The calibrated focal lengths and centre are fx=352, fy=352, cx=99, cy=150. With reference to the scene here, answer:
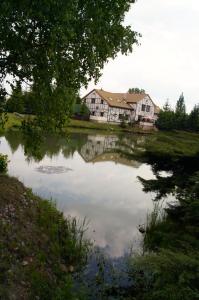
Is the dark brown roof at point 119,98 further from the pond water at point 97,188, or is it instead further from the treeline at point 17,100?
the treeline at point 17,100

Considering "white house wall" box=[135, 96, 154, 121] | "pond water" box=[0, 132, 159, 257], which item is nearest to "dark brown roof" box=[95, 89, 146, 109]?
"white house wall" box=[135, 96, 154, 121]

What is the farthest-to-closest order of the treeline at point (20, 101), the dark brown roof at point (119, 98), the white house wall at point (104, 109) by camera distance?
the dark brown roof at point (119, 98) → the white house wall at point (104, 109) → the treeline at point (20, 101)

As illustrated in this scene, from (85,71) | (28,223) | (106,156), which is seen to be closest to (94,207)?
(28,223)

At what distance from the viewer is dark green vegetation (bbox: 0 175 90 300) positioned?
300 inches

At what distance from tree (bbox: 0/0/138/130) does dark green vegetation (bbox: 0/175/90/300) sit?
110 inches

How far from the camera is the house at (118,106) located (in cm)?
8912

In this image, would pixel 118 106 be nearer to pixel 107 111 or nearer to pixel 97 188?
pixel 107 111

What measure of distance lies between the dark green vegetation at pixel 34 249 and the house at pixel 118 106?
73228 millimetres

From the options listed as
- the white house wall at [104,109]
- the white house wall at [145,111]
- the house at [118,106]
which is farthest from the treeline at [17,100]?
the white house wall at [145,111]

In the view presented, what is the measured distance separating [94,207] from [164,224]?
494 cm

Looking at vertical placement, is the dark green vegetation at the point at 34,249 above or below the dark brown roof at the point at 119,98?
below

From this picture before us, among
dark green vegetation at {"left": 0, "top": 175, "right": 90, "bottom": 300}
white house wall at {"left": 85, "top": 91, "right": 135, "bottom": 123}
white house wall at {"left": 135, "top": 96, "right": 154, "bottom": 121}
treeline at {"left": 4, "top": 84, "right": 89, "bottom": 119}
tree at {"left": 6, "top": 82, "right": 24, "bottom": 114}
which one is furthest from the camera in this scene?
white house wall at {"left": 135, "top": 96, "right": 154, "bottom": 121}

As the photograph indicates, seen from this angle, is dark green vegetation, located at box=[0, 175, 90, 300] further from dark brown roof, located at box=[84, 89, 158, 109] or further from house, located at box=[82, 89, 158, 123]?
dark brown roof, located at box=[84, 89, 158, 109]

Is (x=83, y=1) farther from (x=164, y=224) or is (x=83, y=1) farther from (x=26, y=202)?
(x=164, y=224)
